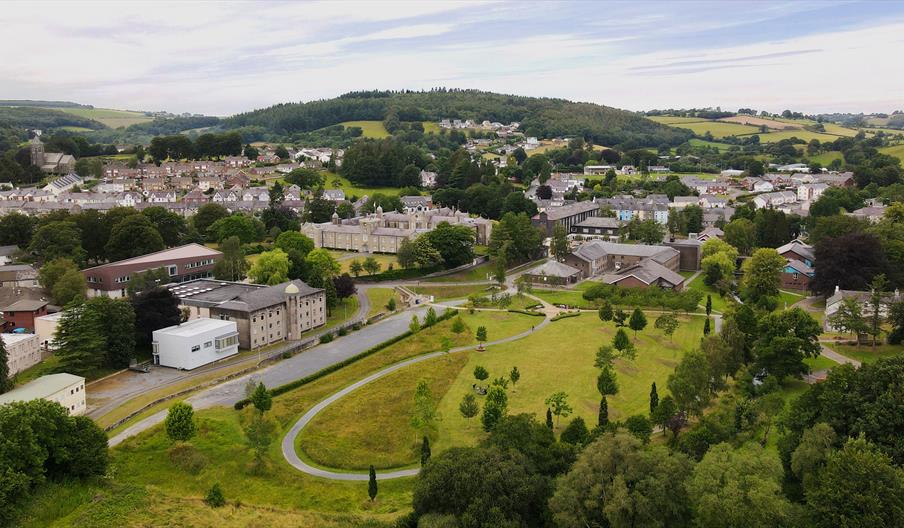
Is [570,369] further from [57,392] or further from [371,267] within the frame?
[57,392]

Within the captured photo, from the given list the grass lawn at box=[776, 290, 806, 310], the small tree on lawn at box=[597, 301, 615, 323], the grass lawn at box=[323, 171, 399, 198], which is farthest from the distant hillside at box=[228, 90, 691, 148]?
the small tree on lawn at box=[597, 301, 615, 323]

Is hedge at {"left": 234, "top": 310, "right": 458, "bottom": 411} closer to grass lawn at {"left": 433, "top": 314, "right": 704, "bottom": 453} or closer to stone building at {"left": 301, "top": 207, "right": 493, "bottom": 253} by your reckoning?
grass lawn at {"left": 433, "top": 314, "right": 704, "bottom": 453}

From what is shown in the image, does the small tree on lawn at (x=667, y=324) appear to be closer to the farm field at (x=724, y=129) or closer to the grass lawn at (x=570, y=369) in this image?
the grass lawn at (x=570, y=369)

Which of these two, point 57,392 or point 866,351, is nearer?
point 57,392

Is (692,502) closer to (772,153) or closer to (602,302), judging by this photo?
(602,302)

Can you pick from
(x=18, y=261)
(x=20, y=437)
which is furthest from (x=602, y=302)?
(x=18, y=261)

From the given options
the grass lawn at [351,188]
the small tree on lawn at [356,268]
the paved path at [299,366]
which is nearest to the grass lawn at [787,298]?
the paved path at [299,366]

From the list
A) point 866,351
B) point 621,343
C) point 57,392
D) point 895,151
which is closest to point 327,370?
point 57,392
